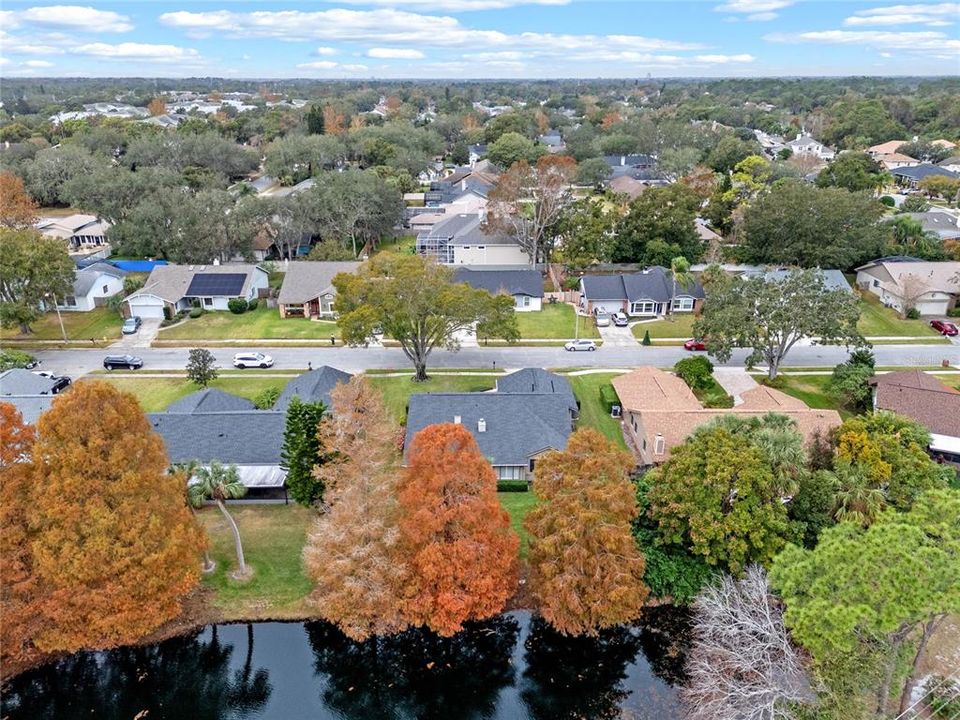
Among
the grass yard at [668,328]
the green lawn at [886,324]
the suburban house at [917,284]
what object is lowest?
the grass yard at [668,328]

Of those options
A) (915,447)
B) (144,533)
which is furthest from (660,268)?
(144,533)

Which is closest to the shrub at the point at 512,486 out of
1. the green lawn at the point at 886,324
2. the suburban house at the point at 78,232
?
the green lawn at the point at 886,324

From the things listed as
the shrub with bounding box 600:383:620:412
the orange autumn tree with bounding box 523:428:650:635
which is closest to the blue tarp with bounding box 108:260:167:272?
the shrub with bounding box 600:383:620:412

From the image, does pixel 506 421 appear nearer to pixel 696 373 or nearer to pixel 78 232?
pixel 696 373

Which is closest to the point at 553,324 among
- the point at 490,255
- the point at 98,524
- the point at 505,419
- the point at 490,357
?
the point at 490,357

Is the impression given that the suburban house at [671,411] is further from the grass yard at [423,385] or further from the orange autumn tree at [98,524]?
the orange autumn tree at [98,524]
